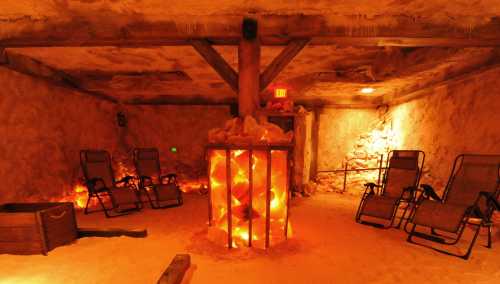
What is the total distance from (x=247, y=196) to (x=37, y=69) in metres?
4.29

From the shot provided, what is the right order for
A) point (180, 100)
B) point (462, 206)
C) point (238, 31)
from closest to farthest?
point (462, 206) → point (238, 31) → point (180, 100)

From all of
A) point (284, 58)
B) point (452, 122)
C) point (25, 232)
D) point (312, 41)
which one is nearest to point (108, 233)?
point (25, 232)

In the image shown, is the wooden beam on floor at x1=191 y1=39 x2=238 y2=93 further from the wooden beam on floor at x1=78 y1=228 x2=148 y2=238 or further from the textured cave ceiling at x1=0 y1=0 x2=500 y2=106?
the wooden beam on floor at x1=78 y1=228 x2=148 y2=238

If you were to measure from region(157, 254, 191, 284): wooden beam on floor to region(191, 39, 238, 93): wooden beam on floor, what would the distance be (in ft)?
6.94

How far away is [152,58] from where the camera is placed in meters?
3.89

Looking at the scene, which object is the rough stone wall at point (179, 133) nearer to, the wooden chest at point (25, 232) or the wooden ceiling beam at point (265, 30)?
the wooden ceiling beam at point (265, 30)

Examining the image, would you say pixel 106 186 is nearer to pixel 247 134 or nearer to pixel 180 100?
pixel 180 100

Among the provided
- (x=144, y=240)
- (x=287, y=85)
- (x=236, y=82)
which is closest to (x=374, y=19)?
(x=236, y=82)

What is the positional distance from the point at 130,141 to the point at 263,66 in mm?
4695

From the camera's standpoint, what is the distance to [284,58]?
293cm

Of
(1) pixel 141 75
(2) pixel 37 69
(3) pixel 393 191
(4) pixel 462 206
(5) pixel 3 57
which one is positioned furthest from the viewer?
(1) pixel 141 75

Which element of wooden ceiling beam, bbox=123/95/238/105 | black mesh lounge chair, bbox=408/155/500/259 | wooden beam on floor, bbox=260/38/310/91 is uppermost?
wooden beam on floor, bbox=260/38/310/91

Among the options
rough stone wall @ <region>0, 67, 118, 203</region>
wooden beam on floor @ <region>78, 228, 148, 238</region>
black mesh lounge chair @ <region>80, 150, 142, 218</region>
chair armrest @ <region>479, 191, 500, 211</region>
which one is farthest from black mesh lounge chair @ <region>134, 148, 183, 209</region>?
chair armrest @ <region>479, 191, 500, 211</region>

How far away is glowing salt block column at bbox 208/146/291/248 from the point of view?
2736 millimetres
